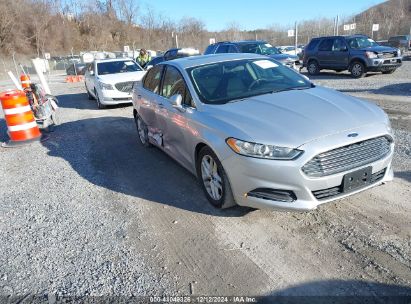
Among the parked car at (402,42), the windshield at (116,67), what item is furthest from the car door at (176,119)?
the parked car at (402,42)

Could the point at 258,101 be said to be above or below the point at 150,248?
above

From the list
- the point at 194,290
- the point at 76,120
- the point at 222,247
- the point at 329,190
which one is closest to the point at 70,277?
the point at 194,290

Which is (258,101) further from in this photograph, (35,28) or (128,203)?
(35,28)

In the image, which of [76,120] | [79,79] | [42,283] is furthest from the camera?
[79,79]

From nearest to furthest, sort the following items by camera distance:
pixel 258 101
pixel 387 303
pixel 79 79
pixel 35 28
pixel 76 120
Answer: pixel 387 303 → pixel 258 101 → pixel 76 120 → pixel 79 79 → pixel 35 28

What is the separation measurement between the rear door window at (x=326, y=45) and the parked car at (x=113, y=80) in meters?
9.34

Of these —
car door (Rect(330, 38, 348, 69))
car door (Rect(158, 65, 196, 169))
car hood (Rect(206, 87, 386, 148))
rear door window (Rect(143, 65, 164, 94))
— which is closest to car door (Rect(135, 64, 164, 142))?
rear door window (Rect(143, 65, 164, 94))

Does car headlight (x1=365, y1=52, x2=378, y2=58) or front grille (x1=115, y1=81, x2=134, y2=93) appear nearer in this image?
front grille (x1=115, y1=81, x2=134, y2=93)

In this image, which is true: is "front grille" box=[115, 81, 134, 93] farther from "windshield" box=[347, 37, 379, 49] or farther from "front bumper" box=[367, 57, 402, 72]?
"windshield" box=[347, 37, 379, 49]

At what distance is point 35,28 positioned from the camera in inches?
2415

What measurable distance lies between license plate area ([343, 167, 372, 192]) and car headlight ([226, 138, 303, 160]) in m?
Answer: 0.53

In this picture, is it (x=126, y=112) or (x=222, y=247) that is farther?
(x=126, y=112)

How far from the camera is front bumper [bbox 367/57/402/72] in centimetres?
1490

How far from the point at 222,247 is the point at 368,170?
5.22ft
